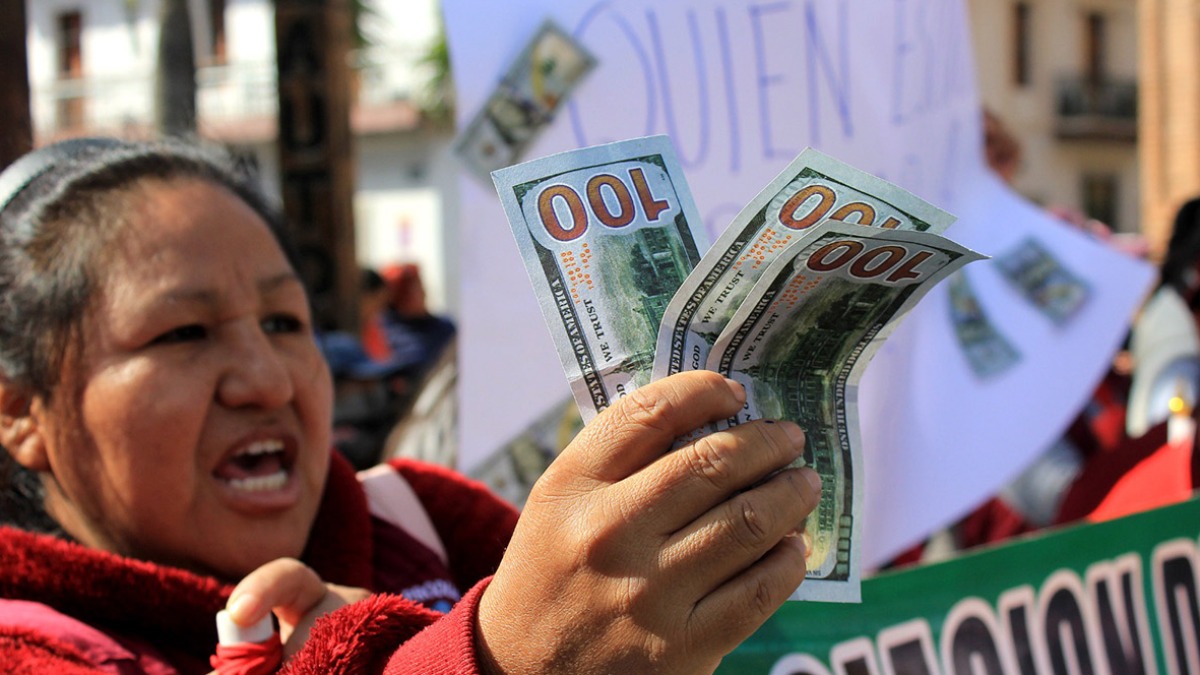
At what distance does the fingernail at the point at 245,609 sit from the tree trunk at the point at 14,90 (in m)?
0.82

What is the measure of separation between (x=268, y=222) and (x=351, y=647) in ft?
2.23

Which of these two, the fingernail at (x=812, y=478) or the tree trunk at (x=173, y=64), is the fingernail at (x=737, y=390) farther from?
the tree trunk at (x=173, y=64)

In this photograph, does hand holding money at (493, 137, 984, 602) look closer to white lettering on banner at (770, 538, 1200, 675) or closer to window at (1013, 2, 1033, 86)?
white lettering on banner at (770, 538, 1200, 675)

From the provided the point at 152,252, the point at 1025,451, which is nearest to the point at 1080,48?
the point at 1025,451

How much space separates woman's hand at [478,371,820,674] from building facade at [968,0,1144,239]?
24.4m

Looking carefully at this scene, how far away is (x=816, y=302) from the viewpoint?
946 mm

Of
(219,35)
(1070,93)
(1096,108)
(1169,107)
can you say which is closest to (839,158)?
(1169,107)

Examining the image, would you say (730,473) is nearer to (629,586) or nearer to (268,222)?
(629,586)

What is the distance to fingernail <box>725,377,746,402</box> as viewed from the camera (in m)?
0.89

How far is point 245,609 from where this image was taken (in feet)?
3.65

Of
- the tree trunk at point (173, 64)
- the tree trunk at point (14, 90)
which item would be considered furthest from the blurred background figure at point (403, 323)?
the tree trunk at point (14, 90)

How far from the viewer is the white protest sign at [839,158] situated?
212 centimetres

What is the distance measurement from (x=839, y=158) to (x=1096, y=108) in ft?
84.5

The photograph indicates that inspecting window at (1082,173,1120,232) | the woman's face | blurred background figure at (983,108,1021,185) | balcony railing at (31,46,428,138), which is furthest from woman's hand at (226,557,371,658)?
window at (1082,173,1120,232)
